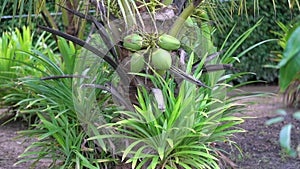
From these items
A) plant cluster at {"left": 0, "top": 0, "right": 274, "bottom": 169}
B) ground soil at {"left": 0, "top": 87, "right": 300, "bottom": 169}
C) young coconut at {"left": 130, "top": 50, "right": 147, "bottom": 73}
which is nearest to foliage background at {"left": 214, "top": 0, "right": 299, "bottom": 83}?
ground soil at {"left": 0, "top": 87, "right": 300, "bottom": 169}

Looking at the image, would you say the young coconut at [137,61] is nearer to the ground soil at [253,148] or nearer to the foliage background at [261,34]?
the ground soil at [253,148]

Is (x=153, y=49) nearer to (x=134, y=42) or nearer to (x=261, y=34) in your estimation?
(x=134, y=42)

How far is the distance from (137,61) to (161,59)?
0.60ft

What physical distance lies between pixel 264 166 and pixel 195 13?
4.98 ft

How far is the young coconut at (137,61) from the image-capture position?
8.40 feet

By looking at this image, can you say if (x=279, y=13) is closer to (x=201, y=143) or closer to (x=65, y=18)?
(x=65, y=18)

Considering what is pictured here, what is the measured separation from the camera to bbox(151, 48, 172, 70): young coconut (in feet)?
8.08

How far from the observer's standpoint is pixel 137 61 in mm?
2584

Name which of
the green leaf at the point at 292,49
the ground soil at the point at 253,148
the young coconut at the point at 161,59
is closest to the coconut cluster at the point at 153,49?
the young coconut at the point at 161,59

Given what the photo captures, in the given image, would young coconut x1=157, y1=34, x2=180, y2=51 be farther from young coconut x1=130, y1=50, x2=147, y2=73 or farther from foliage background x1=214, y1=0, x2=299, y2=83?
foliage background x1=214, y1=0, x2=299, y2=83

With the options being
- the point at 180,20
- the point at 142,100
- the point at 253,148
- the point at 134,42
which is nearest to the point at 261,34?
the point at 253,148

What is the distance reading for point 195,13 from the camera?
3.21 metres

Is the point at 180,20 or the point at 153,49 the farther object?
the point at 180,20

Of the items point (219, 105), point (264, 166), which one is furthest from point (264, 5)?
point (219, 105)
